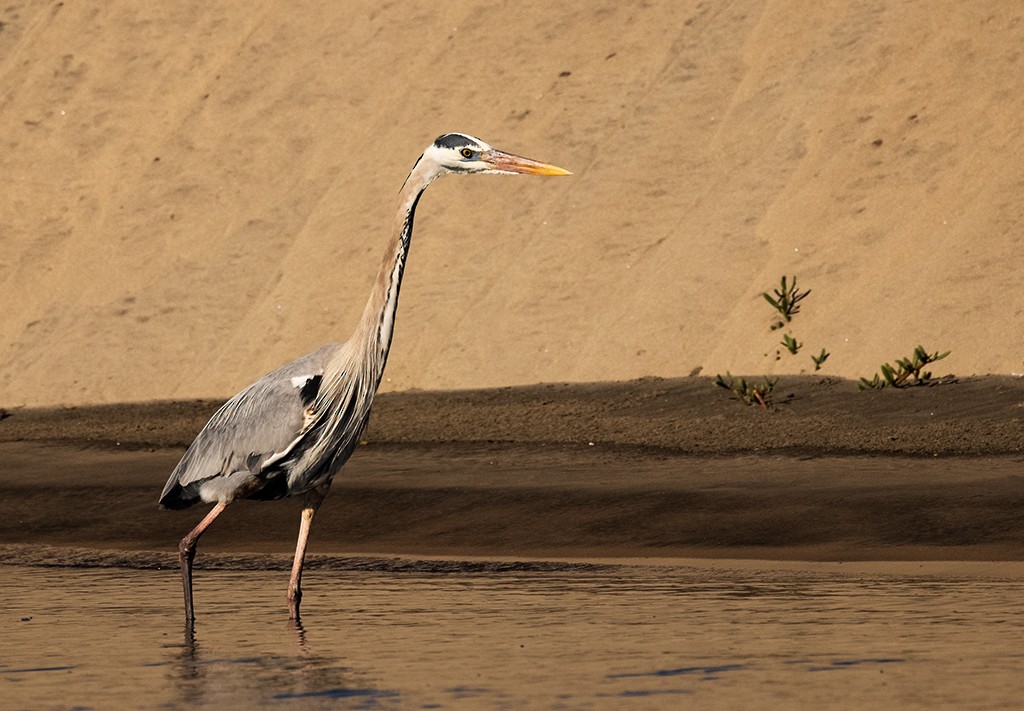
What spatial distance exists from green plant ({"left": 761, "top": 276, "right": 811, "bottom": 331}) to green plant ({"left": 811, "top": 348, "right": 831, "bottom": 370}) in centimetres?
128

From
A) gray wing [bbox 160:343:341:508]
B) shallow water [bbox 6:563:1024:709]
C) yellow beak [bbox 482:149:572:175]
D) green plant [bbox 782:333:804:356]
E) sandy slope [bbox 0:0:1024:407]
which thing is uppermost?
sandy slope [bbox 0:0:1024:407]

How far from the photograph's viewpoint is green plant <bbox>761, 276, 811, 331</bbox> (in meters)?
25.7

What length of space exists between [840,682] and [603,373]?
18155mm

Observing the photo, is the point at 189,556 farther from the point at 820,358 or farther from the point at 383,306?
the point at 820,358

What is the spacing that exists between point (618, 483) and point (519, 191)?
15565 millimetres

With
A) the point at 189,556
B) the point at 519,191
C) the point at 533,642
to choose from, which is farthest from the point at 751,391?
the point at 533,642

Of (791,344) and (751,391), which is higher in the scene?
(791,344)

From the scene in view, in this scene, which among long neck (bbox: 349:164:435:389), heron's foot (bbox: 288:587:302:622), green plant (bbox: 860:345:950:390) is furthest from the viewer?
green plant (bbox: 860:345:950:390)

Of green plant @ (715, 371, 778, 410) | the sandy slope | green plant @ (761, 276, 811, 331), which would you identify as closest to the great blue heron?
green plant @ (715, 371, 778, 410)

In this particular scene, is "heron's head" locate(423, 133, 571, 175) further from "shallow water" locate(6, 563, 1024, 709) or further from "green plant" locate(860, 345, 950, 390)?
"green plant" locate(860, 345, 950, 390)

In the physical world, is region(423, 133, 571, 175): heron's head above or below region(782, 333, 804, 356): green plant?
above

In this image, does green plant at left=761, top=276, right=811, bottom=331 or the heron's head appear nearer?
the heron's head

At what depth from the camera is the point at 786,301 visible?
25.8 metres

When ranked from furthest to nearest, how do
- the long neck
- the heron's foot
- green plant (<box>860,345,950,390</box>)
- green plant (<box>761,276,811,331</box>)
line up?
green plant (<box>761,276,811,331</box>) → green plant (<box>860,345,950,390</box>) → the long neck → the heron's foot
